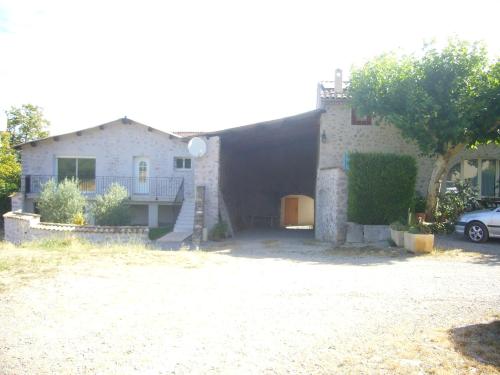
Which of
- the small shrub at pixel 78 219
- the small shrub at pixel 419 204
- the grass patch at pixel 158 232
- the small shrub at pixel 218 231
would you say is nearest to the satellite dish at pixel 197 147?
the small shrub at pixel 218 231

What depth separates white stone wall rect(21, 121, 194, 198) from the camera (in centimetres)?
2048

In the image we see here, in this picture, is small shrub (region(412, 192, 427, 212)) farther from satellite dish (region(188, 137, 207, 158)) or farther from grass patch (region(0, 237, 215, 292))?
grass patch (region(0, 237, 215, 292))

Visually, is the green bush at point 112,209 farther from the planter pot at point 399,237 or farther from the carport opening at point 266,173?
the planter pot at point 399,237

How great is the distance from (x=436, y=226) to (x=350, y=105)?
4.95 metres

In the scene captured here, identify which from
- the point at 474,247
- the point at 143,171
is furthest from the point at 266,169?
A: the point at 474,247

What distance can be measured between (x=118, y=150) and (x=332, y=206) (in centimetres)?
1148

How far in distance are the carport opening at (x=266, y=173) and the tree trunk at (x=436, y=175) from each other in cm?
515

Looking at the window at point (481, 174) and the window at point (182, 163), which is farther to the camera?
the window at point (182, 163)

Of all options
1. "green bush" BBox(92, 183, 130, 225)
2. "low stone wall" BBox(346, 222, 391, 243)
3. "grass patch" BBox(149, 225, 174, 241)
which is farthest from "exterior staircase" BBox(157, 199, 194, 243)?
"low stone wall" BBox(346, 222, 391, 243)

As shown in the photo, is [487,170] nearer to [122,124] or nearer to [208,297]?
[208,297]

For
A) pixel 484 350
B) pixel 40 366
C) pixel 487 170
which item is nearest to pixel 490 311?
pixel 484 350

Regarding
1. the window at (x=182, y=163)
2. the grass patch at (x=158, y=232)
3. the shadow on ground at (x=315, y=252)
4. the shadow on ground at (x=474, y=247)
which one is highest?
the window at (x=182, y=163)

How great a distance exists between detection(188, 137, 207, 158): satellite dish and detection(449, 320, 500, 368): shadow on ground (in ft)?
38.5

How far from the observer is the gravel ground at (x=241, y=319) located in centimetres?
386
